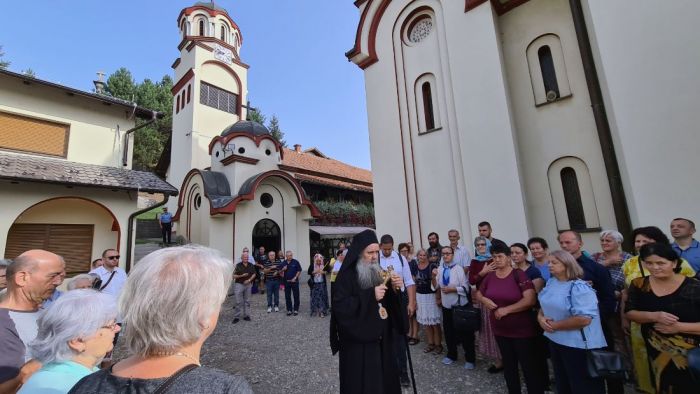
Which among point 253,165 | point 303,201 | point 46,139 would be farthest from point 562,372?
point 253,165

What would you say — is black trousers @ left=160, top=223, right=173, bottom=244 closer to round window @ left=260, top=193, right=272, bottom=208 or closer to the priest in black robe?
round window @ left=260, top=193, right=272, bottom=208

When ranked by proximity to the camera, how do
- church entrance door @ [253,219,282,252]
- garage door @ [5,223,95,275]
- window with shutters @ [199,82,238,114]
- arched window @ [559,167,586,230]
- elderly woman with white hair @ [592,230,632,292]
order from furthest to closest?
window with shutters @ [199,82,238,114], church entrance door @ [253,219,282,252], garage door @ [5,223,95,275], arched window @ [559,167,586,230], elderly woman with white hair @ [592,230,632,292]

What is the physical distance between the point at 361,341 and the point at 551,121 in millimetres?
7245

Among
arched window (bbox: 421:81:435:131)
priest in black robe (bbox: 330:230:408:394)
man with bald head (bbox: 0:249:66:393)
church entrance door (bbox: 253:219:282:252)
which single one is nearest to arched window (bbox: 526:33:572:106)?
arched window (bbox: 421:81:435:131)

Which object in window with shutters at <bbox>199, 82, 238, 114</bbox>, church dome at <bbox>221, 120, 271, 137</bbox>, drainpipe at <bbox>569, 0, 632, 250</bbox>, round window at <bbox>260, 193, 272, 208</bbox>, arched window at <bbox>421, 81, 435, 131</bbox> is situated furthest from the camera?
window with shutters at <bbox>199, 82, 238, 114</bbox>

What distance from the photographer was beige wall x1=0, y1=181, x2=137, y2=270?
291 inches

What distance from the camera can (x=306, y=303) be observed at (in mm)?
10211

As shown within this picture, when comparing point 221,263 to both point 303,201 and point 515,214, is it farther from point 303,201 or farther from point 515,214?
point 303,201

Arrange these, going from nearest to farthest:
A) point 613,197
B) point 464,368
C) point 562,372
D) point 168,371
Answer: point 168,371 < point 562,372 < point 464,368 < point 613,197

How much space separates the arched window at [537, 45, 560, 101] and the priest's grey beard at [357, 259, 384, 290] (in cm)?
705

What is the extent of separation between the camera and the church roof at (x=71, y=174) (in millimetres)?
7133

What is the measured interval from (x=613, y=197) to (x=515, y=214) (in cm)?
175

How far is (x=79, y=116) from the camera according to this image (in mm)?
8977

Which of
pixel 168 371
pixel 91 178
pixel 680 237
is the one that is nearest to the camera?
pixel 168 371
